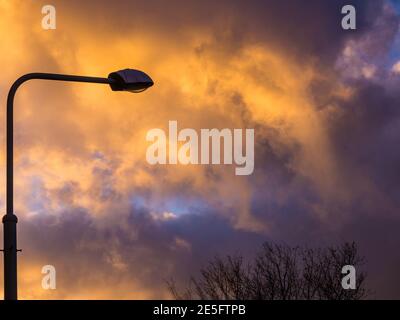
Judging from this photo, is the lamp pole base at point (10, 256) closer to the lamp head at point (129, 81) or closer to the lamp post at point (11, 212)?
the lamp post at point (11, 212)

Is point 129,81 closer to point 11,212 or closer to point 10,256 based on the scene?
point 11,212

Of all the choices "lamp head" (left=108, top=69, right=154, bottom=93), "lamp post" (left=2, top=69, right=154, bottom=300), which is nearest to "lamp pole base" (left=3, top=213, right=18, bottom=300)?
"lamp post" (left=2, top=69, right=154, bottom=300)

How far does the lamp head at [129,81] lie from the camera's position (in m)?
14.2

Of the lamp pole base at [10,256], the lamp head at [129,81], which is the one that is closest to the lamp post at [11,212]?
the lamp pole base at [10,256]

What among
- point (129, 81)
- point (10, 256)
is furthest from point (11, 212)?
point (129, 81)

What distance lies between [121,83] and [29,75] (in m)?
1.62

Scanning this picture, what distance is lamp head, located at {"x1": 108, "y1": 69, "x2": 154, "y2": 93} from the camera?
14.2m

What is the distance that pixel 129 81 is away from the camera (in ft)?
46.6

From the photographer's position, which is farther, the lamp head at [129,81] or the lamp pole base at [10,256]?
the lamp head at [129,81]

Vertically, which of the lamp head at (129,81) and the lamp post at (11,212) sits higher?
the lamp head at (129,81)

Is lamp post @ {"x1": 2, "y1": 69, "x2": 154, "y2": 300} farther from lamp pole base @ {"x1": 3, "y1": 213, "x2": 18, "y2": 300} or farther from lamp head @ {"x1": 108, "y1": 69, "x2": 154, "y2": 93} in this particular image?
lamp head @ {"x1": 108, "y1": 69, "x2": 154, "y2": 93}
